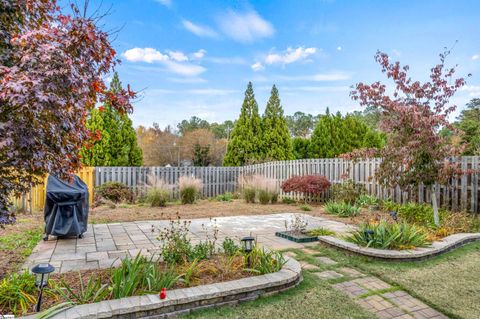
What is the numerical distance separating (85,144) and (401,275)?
3.48 m

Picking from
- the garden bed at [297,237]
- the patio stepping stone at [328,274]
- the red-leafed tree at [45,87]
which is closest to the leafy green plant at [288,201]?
the garden bed at [297,237]

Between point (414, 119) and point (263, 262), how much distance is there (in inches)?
144

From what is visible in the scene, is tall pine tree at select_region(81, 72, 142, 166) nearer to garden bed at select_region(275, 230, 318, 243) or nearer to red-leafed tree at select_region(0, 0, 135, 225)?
garden bed at select_region(275, 230, 318, 243)

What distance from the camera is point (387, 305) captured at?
276 cm

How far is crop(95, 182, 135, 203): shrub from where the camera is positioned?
10.4 meters

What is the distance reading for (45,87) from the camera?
7.00 feet

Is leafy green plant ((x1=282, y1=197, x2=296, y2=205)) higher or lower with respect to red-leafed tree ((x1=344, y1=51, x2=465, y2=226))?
lower

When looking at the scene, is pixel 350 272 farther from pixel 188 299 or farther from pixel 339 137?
pixel 339 137

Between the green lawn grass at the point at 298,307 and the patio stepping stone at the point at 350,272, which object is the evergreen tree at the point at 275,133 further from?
the green lawn grass at the point at 298,307

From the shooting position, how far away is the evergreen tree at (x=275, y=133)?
55.2 ft

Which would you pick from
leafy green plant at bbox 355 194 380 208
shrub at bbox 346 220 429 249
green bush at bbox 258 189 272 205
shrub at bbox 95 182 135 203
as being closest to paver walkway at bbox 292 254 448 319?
shrub at bbox 346 220 429 249

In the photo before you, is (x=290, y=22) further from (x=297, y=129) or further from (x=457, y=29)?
(x=297, y=129)

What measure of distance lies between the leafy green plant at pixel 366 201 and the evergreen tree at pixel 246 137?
8115 mm

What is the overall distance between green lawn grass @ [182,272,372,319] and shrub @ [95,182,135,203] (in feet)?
28.7
